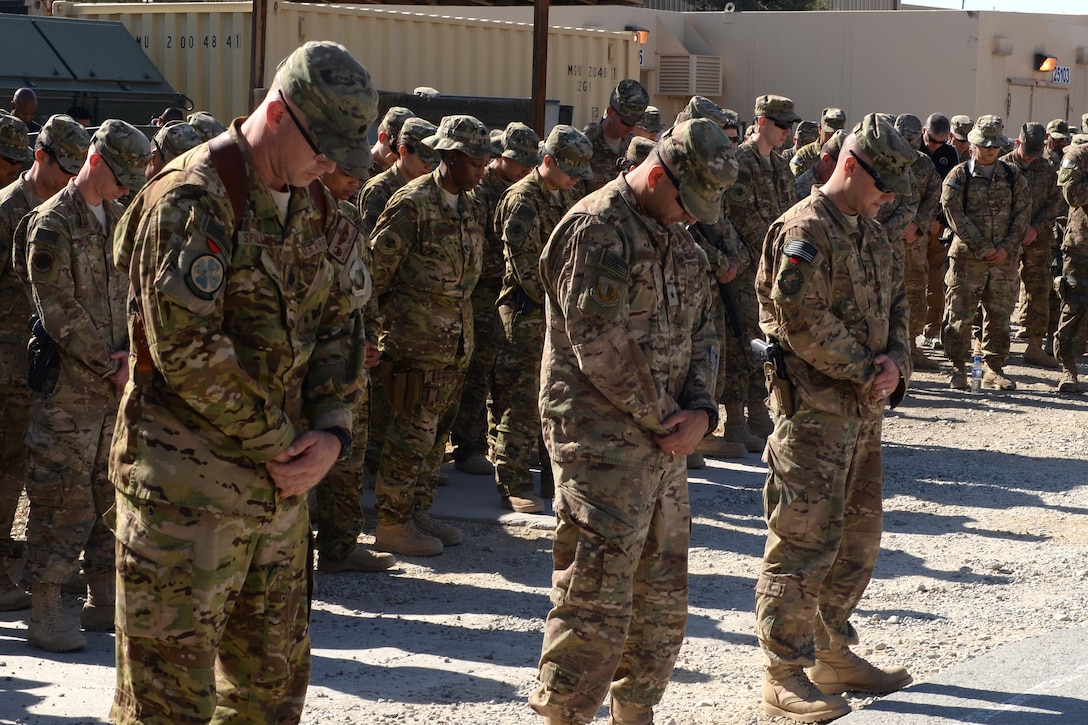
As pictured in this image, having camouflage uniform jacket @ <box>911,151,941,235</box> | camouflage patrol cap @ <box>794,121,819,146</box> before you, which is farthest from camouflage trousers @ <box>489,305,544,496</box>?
camouflage patrol cap @ <box>794,121,819,146</box>

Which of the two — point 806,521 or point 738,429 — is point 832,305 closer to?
point 806,521

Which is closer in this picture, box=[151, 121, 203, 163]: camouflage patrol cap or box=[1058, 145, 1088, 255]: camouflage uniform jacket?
box=[151, 121, 203, 163]: camouflage patrol cap

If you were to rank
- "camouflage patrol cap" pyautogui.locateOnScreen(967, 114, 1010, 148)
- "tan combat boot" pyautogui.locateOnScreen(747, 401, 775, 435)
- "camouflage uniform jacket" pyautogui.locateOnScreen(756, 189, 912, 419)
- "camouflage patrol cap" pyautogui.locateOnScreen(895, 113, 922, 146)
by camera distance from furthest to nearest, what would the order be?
"camouflage patrol cap" pyautogui.locateOnScreen(967, 114, 1010, 148), "camouflage patrol cap" pyautogui.locateOnScreen(895, 113, 922, 146), "tan combat boot" pyautogui.locateOnScreen(747, 401, 775, 435), "camouflage uniform jacket" pyautogui.locateOnScreen(756, 189, 912, 419)

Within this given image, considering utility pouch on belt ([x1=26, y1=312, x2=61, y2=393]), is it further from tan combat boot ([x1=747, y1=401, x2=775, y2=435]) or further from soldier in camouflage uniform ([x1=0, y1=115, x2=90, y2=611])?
tan combat boot ([x1=747, y1=401, x2=775, y2=435])

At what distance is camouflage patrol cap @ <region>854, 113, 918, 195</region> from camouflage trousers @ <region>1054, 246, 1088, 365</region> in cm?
782

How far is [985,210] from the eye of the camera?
38.1 feet

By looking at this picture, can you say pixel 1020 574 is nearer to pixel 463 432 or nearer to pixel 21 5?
pixel 463 432

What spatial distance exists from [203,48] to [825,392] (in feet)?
34.1

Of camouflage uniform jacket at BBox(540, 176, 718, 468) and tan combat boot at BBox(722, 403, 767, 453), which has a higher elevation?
camouflage uniform jacket at BBox(540, 176, 718, 468)

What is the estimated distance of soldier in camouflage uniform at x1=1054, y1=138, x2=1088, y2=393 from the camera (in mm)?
11844

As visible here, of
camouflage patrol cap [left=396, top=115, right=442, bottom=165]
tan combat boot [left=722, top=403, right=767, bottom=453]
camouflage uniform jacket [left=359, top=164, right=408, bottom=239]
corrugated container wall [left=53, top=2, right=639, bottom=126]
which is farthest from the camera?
corrugated container wall [left=53, top=2, right=639, bottom=126]

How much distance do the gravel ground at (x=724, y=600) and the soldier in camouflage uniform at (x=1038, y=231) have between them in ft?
12.6

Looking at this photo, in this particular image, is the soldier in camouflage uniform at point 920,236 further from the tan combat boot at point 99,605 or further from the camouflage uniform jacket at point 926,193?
the tan combat boot at point 99,605

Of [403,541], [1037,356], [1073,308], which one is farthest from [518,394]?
[1037,356]
